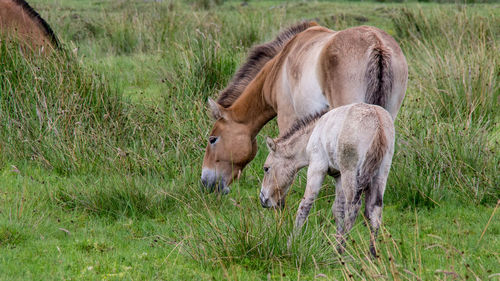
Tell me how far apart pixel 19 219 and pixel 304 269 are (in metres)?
2.45

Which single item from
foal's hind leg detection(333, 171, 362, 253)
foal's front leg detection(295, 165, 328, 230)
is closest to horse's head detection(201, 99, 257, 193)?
foal's front leg detection(295, 165, 328, 230)

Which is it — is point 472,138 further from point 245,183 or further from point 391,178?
point 245,183

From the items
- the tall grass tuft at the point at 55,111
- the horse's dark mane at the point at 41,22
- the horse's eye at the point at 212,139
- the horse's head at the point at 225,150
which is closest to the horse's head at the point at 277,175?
the horse's head at the point at 225,150

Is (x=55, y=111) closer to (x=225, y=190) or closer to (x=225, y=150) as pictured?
(x=225, y=150)

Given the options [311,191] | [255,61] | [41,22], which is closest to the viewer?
[311,191]

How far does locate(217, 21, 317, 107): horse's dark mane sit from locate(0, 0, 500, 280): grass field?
0.59 meters

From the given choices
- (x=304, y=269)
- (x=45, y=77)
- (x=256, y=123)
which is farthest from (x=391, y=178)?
(x=45, y=77)

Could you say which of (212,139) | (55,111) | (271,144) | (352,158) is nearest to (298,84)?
(271,144)

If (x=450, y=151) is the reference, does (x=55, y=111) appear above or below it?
above

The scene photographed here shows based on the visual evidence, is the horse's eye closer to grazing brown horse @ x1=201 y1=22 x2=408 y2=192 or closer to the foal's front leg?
grazing brown horse @ x1=201 y1=22 x2=408 y2=192

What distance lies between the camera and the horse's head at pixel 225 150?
20.6ft

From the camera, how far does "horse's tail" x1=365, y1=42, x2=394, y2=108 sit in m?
4.99

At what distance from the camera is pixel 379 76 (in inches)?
197

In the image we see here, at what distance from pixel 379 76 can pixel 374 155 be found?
0.98 m
